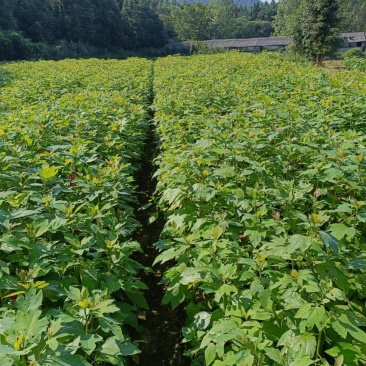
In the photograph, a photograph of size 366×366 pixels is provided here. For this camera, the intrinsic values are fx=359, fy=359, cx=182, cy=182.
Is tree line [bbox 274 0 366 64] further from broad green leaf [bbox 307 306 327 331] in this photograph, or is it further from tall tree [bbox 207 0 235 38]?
tall tree [bbox 207 0 235 38]

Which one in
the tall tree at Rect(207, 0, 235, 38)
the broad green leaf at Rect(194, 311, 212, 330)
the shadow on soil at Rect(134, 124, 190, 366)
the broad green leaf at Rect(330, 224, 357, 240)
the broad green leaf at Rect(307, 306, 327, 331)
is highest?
the broad green leaf at Rect(330, 224, 357, 240)

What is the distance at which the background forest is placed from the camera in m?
34.1

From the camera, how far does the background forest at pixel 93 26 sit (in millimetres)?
34109

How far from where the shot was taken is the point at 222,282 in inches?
74.8

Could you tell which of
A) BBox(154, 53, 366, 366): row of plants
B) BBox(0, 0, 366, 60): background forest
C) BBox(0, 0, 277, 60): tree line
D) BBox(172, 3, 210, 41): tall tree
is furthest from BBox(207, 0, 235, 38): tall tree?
BBox(154, 53, 366, 366): row of plants

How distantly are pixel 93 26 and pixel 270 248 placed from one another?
5103 centimetres

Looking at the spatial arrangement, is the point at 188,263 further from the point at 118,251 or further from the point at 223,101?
the point at 223,101

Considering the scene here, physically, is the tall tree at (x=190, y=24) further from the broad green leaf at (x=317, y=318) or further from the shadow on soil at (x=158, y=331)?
the broad green leaf at (x=317, y=318)

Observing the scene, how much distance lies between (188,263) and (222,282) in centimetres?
38

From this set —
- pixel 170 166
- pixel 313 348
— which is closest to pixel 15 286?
pixel 313 348

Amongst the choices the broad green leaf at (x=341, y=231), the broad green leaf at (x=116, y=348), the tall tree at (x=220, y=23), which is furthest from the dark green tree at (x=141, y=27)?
the broad green leaf at (x=116, y=348)

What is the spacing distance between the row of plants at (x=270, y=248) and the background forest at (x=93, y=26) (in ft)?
103

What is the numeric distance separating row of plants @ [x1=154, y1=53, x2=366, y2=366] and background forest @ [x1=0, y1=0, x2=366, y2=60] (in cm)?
3133

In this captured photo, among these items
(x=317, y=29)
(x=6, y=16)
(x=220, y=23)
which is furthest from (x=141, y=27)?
(x=317, y=29)
